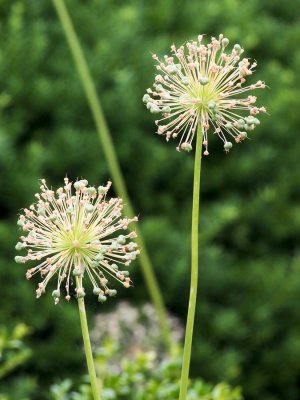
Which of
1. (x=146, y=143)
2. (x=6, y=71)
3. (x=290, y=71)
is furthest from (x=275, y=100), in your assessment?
(x=6, y=71)

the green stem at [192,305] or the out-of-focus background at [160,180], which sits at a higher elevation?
the out-of-focus background at [160,180]

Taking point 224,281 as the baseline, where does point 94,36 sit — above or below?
above

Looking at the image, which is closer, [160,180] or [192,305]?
[192,305]

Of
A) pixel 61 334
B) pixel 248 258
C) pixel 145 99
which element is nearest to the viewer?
pixel 145 99

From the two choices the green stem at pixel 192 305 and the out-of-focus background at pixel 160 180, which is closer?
the green stem at pixel 192 305

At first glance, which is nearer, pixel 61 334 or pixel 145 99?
pixel 145 99

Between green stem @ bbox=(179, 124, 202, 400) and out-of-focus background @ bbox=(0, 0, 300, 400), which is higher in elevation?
out-of-focus background @ bbox=(0, 0, 300, 400)

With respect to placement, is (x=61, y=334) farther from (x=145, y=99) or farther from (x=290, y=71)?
(x=145, y=99)

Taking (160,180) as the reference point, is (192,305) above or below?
below
